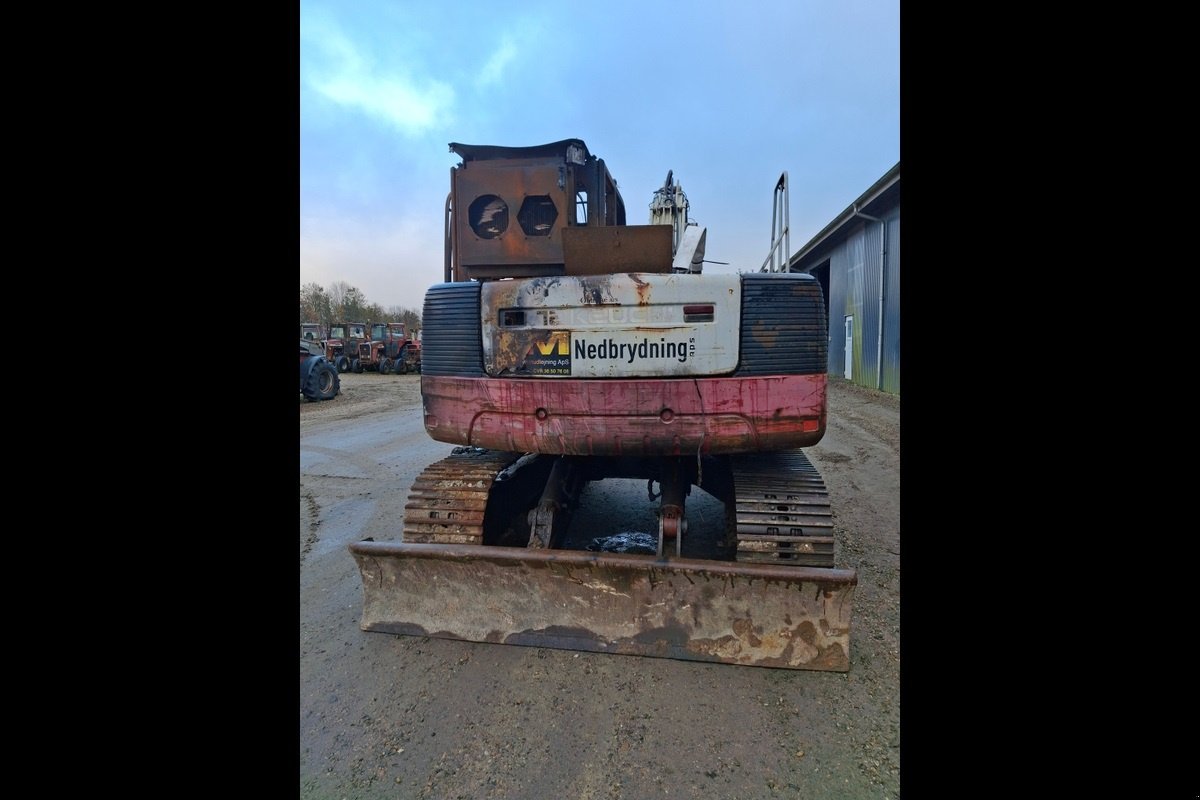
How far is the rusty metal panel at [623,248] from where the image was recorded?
8.70ft

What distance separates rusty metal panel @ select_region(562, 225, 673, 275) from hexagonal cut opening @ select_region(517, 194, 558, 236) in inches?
30.9

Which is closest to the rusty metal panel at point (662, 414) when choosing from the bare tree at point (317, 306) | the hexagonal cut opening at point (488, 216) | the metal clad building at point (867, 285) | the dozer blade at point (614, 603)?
the dozer blade at point (614, 603)

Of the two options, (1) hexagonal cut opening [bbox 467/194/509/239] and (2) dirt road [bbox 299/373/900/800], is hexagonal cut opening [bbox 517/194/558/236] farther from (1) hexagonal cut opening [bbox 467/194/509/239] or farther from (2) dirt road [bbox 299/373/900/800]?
(2) dirt road [bbox 299/373/900/800]

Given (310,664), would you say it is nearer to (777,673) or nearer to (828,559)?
(777,673)

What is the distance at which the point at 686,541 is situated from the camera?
392cm

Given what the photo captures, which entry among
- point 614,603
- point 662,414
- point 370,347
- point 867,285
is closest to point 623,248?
point 662,414

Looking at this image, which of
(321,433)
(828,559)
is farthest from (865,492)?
(321,433)

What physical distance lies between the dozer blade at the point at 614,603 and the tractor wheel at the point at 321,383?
12.9 m

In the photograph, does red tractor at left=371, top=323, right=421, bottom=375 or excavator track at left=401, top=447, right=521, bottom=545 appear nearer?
excavator track at left=401, top=447, right=521, bottom=545

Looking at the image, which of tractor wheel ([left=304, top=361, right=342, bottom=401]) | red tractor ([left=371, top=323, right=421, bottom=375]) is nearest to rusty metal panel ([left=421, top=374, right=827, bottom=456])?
tractor wheel ([left=304, top=361, right=342, bottom=401])

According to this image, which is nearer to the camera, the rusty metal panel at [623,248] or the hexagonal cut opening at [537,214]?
the rusty metal panel at [623,248]

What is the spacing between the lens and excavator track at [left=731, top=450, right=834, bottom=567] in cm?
259

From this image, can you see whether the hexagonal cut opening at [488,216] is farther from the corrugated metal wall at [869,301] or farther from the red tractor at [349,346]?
the red tractor at [349,346]

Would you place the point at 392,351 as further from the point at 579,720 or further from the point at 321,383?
the point at 579,720
